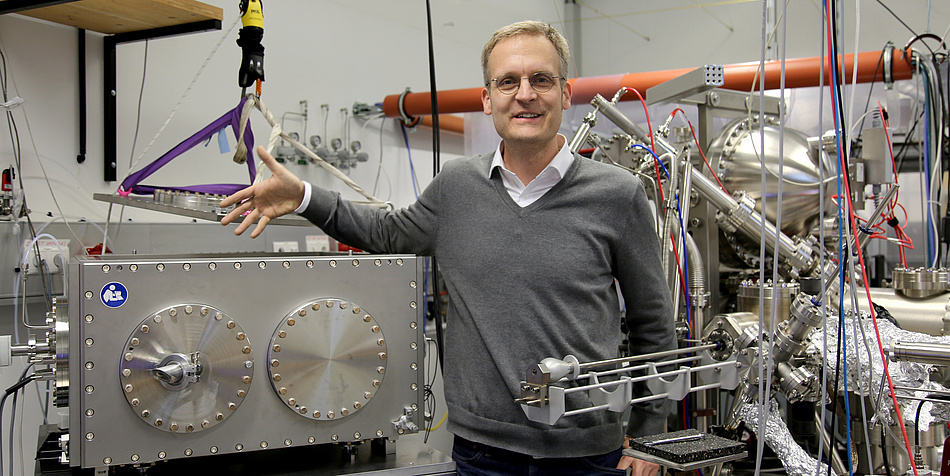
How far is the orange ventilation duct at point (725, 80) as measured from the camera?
245 centimetres

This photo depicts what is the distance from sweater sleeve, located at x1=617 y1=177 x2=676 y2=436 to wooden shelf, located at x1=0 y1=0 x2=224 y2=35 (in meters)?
1.29

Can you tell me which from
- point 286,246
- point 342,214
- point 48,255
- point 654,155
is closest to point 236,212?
point 342,214

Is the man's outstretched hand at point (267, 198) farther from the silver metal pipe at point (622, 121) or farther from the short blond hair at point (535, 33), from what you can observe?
the silver metal pipe at point (622, 121)

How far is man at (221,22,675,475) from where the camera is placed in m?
1.13

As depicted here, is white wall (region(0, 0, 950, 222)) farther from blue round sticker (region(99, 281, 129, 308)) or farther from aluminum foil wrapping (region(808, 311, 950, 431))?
blue round sticker (region(99, 281, 129, 308))

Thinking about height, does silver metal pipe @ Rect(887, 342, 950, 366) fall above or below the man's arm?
below

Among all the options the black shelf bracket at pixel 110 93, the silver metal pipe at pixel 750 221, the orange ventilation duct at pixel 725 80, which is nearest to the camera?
the silver metal pipe at pixel 750 221

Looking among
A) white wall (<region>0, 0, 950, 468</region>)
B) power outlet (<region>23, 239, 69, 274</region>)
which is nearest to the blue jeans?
white wall (<region>0, 0, 950, 468</region>)

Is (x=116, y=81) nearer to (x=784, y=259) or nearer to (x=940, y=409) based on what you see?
(x=784, y=259)

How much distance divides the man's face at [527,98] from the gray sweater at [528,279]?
0.09m

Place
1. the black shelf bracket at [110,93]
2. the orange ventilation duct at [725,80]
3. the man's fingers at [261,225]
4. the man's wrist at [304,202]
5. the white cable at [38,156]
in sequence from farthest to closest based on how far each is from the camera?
the orange ventilation duct at [725,80] < the black shelf bracket at [110,93] < the white cable at [38,156] < the man's wrist at [304,202] < the man's fingers at [261,225]

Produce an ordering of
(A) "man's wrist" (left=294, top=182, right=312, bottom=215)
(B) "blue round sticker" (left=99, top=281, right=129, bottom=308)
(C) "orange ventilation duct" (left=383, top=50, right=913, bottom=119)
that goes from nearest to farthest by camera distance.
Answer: (B) "blue round sticker" (left=99, top=281, right=129, bottom=308), (A) "man's wrist" (left=294, top=182, right=312, bottom=215), (C) "orange ventilation duct" (left=383, top=50, right=913, bottom=119)

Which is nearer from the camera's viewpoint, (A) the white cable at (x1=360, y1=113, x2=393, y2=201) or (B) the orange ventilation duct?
(B) the orange ventilation duct

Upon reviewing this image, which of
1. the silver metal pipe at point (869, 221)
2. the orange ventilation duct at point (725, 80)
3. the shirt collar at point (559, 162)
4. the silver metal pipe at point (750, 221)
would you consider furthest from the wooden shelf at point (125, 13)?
the silver metal pipe at point (869, 221)
